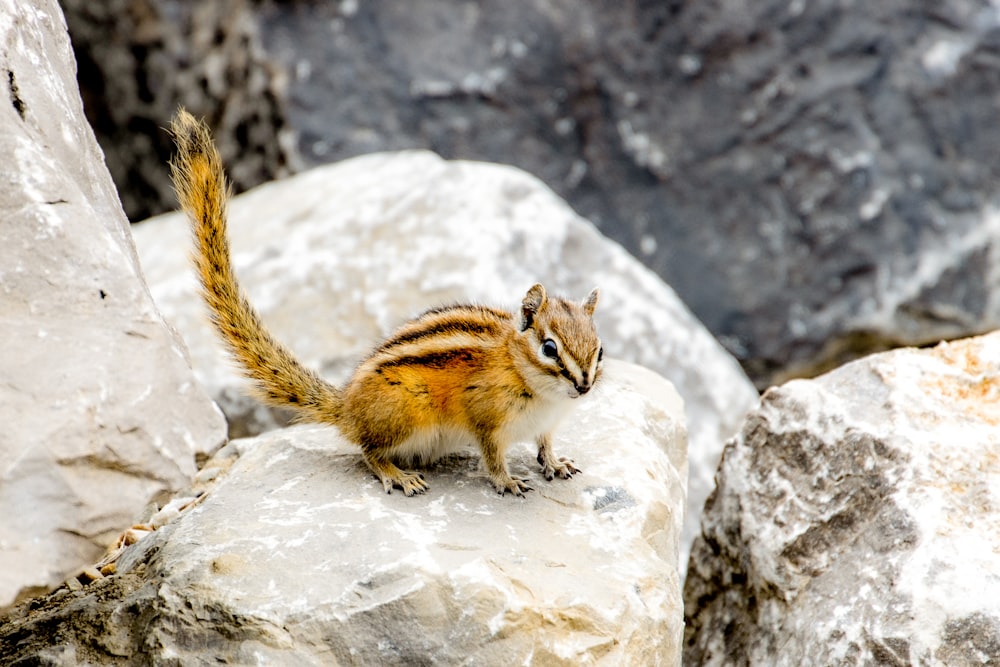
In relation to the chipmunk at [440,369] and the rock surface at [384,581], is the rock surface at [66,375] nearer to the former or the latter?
the rock surface at [384,581]

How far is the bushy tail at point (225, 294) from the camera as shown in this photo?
3.72 meters

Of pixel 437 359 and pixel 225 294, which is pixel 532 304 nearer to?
pixel 437 359

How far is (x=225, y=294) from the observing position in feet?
13.1

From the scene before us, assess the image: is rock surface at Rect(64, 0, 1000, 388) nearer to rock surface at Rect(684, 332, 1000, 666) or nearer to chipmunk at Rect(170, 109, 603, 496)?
rock surface at Rect(684, 332, 1000, 666)

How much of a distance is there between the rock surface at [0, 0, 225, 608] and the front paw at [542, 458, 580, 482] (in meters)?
1.26

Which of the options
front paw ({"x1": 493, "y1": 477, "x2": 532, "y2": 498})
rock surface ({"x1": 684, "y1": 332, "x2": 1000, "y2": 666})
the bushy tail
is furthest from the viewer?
front paw ({"x1": 493, "y1": 477, "x2": 532, "y2": 498})

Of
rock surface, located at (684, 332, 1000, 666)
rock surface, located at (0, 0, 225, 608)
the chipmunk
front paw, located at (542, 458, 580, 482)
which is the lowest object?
rock surface, located at (684, 332, 1000, 666)

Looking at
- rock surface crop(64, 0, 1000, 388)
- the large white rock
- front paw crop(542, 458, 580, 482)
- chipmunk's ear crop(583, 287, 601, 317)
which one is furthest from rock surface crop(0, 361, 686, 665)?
rock surface crop(64, 0, 1000, 388)

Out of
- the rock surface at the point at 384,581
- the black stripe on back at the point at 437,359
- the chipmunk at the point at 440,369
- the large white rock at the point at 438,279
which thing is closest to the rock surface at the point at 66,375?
the rock surface at the point at 384,581

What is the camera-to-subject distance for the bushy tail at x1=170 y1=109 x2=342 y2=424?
3717mm

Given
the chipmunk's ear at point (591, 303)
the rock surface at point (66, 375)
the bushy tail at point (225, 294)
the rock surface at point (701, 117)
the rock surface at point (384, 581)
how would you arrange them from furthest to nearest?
1. the rock surface at point (701, 117)
2. the chipmunk's ear at point (591, 303)
3. the bushy tail at point (225, 294)
4. the rock surface at point (384, 581)
5. the rock surface at point (66, 375)

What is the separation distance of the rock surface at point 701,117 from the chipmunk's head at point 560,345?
401 centimetres

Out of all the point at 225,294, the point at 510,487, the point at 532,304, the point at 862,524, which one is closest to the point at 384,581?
the point at 510,487

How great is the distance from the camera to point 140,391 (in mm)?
2891
